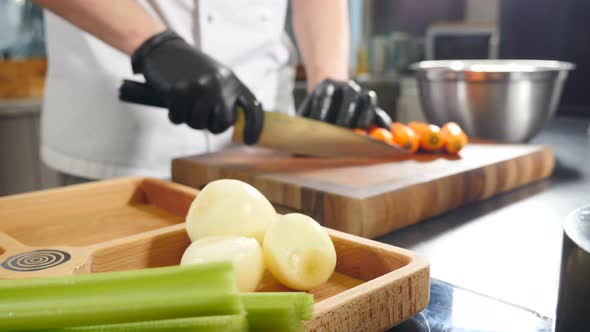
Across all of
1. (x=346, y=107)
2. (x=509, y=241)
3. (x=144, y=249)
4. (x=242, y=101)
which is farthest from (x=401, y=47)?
(x=144, y=249)

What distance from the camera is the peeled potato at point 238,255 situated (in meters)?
0.47

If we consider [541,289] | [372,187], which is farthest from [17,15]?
[541,289]

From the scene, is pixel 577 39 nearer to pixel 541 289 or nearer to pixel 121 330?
pixel 541 289

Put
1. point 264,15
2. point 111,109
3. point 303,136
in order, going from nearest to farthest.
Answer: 1. point 303,136
2. point 111,109
3. point 264,15

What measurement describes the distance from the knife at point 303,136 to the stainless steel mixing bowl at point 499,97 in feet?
1.09

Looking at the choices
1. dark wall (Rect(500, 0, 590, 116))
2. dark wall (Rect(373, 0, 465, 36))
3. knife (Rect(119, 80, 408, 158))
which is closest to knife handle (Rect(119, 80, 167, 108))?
knife (Rect(119, 80, 408, 158))

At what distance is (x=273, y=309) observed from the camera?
1.21 feet

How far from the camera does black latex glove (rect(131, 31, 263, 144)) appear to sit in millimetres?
967

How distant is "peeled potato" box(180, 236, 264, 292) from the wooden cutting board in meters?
0.32

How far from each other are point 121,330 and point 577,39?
7.14 feet

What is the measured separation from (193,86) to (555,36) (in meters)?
1.71

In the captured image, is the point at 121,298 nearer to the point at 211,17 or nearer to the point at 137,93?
the point at 137,93

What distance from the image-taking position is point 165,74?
98 centimetres

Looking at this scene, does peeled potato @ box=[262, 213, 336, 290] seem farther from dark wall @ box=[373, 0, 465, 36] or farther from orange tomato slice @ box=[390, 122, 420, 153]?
dark wall @ box=[373, 0, 465, 36]
